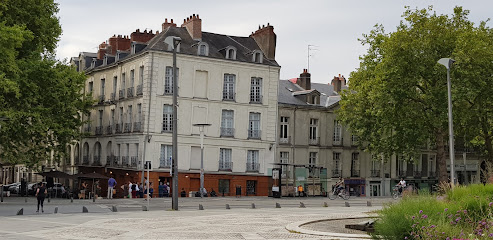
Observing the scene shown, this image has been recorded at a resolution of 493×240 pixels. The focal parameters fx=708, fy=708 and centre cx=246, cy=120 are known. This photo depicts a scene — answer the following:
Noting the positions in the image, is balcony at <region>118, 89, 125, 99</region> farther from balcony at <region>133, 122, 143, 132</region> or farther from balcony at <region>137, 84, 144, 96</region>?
balcony at <region>133, 122, 143, 132</region>

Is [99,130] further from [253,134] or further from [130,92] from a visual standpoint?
[253,134]

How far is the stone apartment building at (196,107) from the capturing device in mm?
52188

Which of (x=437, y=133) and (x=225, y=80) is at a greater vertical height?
(x=225, y=80)

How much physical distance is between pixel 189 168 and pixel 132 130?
17.4 feet

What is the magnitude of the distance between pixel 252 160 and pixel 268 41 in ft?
32.9

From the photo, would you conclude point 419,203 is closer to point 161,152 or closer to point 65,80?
point 65,80

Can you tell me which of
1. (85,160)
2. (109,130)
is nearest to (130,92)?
(109,130)

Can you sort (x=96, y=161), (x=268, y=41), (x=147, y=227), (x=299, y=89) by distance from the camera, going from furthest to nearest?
1. (x=299, y=89)
2. (x=96, y=161)
3. (x=268, y=41)
4. (x=147, y=227)

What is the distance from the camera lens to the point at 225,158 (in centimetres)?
5462

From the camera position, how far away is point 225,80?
54906mm

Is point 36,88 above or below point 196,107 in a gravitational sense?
below

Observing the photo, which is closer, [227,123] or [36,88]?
[36,88]

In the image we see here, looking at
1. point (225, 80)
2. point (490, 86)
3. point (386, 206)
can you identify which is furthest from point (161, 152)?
point (386, 206)

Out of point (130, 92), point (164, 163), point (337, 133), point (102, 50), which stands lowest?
point (164, 163)
